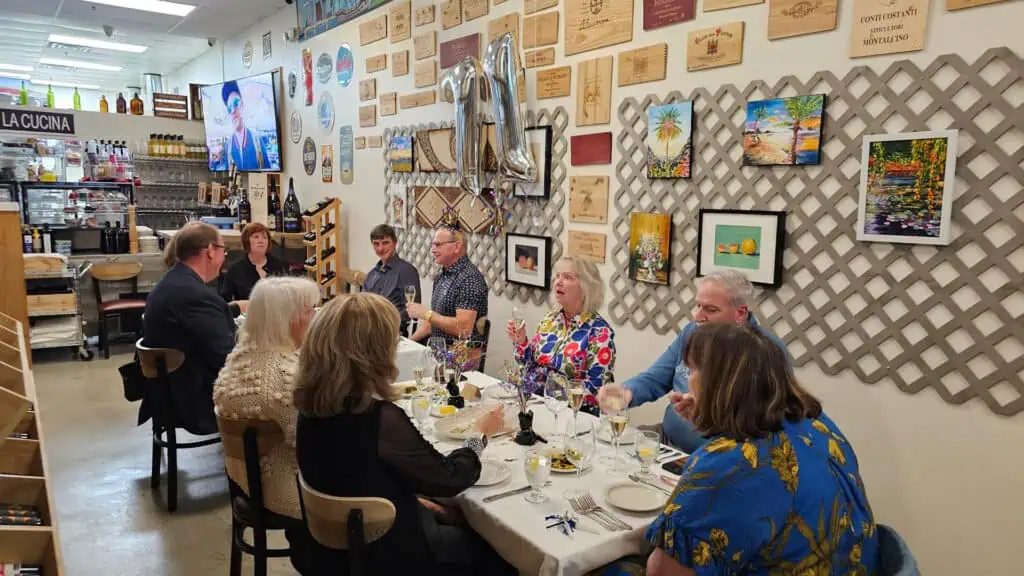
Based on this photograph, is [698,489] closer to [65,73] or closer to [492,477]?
[492,477]

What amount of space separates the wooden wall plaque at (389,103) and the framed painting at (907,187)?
145 inches

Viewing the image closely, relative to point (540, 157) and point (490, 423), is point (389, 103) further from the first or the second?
point (490, 423)

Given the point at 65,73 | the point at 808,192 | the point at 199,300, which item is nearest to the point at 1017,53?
the point at 808,192

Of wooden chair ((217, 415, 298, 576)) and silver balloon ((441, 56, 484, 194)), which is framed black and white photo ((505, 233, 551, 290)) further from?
wooden chair ((217, 415, 298, 576))

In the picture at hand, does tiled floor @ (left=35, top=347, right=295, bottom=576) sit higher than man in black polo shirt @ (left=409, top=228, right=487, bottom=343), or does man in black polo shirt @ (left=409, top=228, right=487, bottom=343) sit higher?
man in black polo shirt @ (left=409, top=228, right=487, bottom=343)

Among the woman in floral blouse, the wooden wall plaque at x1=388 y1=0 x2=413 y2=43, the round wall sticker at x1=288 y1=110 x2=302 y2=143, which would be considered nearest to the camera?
the woman in floral blouse

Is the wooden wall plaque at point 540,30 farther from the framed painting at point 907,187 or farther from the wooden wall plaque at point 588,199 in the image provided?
the framed painting at point 907,187

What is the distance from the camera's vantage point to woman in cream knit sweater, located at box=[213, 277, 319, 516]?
2121 millimetres

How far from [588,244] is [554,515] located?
6.87 feet

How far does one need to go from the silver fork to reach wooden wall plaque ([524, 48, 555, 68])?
271cm

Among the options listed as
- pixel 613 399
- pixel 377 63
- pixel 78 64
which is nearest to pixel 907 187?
pixel 613 399

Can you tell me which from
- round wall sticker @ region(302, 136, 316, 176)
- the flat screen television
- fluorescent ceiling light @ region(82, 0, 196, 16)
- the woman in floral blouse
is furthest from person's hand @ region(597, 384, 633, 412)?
fluorescent ceiling light @ region(82, 0, 196, 16)

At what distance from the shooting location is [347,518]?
1644 millimetres

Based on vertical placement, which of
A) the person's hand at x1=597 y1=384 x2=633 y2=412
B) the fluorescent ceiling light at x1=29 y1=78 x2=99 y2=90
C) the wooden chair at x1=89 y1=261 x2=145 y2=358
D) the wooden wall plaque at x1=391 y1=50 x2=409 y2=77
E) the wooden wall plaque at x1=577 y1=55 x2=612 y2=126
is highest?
the fluorescent ceiling light at x1=29 y1=78 x2=99 y2=90
